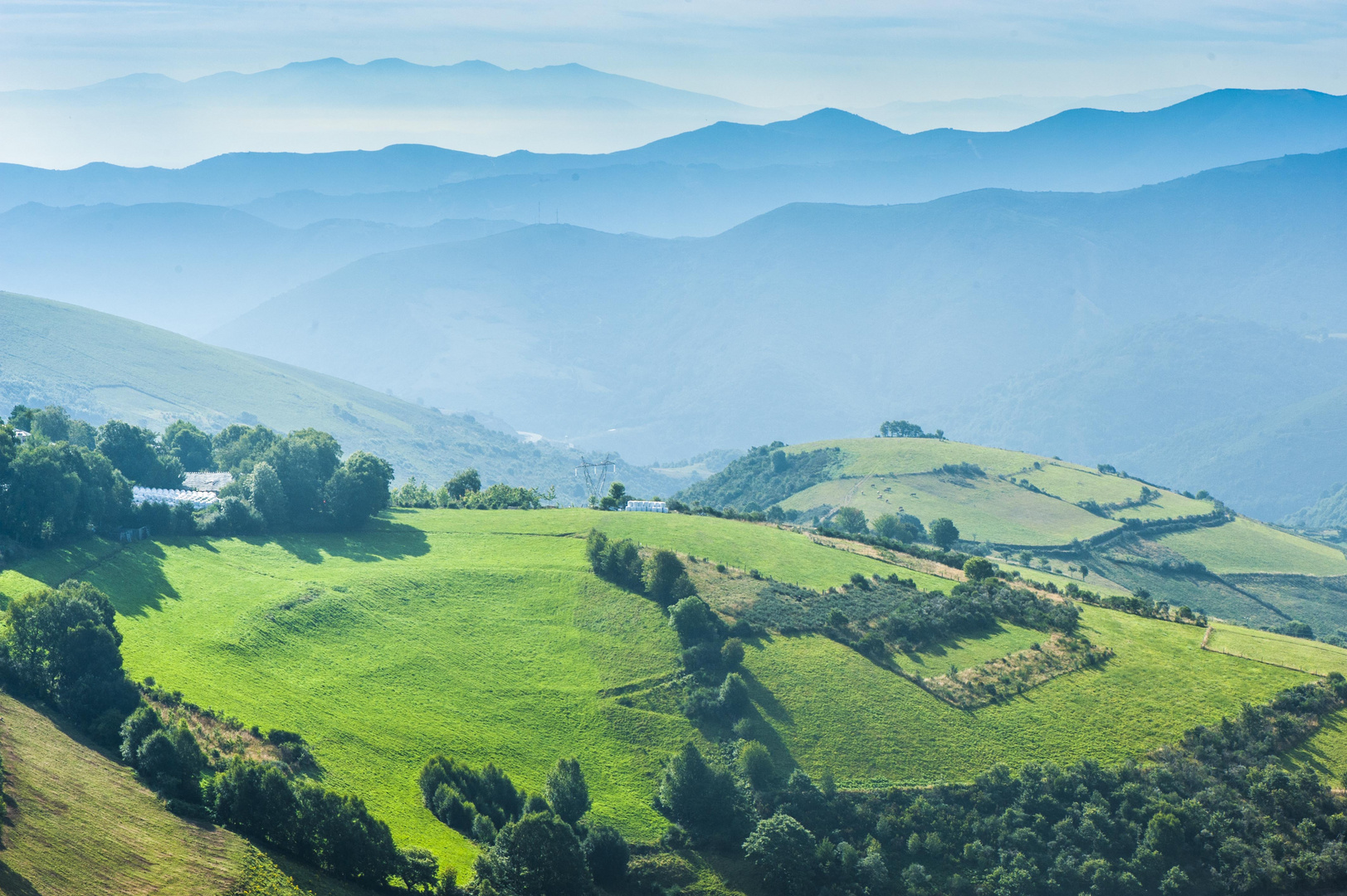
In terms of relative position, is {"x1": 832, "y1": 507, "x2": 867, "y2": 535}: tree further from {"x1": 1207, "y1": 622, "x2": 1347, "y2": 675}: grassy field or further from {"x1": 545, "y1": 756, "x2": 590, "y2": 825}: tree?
{"x1": 545, "y1": 756, "x2": 590, "y2": 825}: tree

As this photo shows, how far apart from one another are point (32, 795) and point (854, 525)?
435 ft

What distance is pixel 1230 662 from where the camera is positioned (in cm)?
8938

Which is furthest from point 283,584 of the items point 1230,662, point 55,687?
point 1230,662

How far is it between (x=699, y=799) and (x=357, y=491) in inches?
2427

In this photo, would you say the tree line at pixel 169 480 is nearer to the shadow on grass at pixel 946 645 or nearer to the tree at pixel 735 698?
the tree at pixel 735 698

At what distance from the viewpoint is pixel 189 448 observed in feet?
454

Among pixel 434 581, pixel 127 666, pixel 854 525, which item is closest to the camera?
pixel 127 666

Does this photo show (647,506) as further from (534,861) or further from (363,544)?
(534,861)

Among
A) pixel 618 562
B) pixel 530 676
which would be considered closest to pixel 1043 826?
pixel 530 676

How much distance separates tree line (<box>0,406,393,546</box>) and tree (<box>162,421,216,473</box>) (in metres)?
0.17

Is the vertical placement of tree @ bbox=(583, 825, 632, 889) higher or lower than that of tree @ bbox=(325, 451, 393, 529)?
lower

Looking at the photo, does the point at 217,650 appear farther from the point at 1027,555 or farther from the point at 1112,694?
the point at 1027,555

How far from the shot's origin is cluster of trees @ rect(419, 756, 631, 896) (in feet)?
190

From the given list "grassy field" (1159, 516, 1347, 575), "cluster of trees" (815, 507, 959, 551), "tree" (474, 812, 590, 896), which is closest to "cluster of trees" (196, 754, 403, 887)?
"tree" (474, 812, 590, 896)
